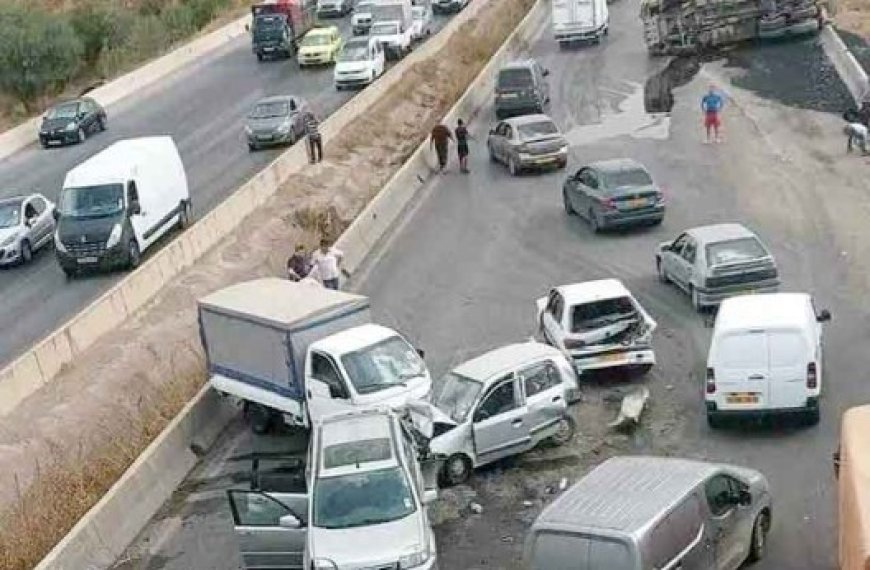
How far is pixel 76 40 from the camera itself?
210 ft

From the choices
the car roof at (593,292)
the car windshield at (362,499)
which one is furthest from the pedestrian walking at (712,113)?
the car windshield at (362,499)

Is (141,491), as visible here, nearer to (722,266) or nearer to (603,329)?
(603,329)

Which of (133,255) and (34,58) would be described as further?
(34,58)

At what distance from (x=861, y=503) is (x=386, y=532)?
549 cm

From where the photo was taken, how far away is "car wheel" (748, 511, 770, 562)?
15.3 metres

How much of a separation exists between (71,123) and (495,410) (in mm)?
30779

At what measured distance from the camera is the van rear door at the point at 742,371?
19.0 m

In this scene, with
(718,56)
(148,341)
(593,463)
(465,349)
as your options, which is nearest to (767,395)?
(593,463)

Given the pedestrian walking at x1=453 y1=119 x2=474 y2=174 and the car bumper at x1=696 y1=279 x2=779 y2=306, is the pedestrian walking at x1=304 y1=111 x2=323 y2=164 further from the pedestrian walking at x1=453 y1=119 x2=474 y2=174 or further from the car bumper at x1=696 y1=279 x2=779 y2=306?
the car bumper at x1=696 y1=279 x2=779 y2=306

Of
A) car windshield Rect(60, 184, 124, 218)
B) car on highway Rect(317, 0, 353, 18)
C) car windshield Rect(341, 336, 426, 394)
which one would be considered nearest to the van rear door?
car windshield Rect(341, 336, 426, 394)

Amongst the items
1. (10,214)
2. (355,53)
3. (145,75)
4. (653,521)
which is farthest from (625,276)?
(145,75)

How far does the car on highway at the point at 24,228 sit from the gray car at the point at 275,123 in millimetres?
8672

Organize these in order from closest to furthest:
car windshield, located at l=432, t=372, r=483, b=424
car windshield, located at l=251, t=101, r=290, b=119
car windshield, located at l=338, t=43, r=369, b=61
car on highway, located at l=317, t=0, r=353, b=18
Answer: car windshield, located at l=432, t=372, r=483, b=424 < car windshield, located at l=251, t=101, r=290, b=119 < car windshield, located at l=338, t=43, r=369, b=61 < car on highway, located at l=317, t=0, r=353, b=18

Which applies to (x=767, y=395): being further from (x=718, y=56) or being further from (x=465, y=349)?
(x=718, y=56)
